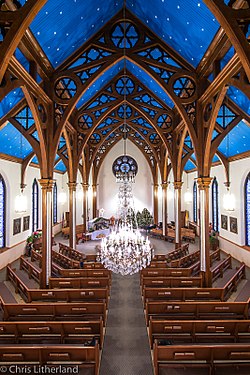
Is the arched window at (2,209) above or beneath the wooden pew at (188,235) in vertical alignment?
above

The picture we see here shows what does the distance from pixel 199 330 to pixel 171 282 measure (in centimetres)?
346

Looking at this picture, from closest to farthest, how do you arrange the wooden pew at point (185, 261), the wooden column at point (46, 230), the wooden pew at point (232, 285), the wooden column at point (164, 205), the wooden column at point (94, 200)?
the wooden pew at point (232, 285)
the wooden column at point (46, 230)
the wooden pew at point (185, 261)
the wooden column at point (164, 205)
the wooden column at point (94, 200)

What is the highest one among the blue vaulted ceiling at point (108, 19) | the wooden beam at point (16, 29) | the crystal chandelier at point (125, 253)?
the blue vaulted ceiling at point (108, 19)

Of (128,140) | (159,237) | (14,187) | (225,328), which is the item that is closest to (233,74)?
(225,328)

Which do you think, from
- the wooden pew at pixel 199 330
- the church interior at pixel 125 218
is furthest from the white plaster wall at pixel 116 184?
the wooden pew at pixel 199 330

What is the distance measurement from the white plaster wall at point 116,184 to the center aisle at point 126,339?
1841cm

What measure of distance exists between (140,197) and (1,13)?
2476 centimetres


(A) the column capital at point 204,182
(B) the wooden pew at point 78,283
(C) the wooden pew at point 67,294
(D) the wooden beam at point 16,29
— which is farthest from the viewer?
(A) the column capital at point 204,182

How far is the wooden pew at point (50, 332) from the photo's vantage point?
6.38 metres

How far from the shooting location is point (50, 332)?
648cm

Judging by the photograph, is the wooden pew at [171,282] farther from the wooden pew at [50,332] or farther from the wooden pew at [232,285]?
Result: the wooden pew at [50,332]

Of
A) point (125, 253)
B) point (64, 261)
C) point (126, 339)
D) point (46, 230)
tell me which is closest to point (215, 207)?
point (64, 261)

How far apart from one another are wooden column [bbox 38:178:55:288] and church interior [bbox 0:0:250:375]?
0.16 feet

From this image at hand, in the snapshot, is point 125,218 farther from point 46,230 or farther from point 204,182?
point 204,182
